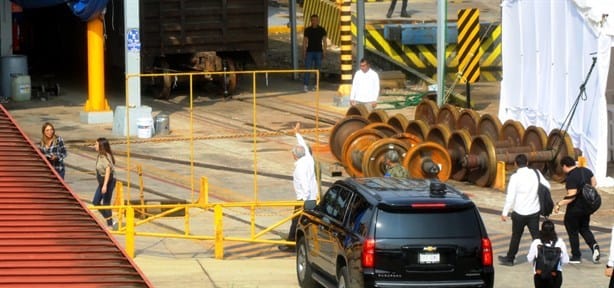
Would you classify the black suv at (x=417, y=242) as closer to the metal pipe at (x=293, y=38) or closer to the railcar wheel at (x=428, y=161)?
the railcar wheel at (x=428, y=161)

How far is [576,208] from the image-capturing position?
16.2m

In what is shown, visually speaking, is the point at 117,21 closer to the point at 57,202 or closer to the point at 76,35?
the point at 76,35

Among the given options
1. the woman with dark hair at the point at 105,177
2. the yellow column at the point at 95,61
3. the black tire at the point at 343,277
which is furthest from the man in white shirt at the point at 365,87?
the black tire at the point at 343,277

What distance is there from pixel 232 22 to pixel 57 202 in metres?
22.5

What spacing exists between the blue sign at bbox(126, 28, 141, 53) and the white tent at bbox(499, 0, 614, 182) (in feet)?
24.8

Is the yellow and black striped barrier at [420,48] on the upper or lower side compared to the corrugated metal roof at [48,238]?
upper

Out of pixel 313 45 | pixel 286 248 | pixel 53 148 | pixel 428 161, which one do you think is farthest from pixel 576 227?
pixel 313 45

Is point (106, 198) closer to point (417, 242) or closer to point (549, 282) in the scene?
point (417, 242)

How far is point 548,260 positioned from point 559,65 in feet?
33.9

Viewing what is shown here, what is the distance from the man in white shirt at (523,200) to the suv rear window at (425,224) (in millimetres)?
2565

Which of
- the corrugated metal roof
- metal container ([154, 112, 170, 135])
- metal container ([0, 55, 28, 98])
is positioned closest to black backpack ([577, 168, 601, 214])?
the corrugated metal roof

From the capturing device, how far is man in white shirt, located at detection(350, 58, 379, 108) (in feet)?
84.9

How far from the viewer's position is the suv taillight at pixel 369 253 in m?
12.9

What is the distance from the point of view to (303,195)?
17094 millimetres
